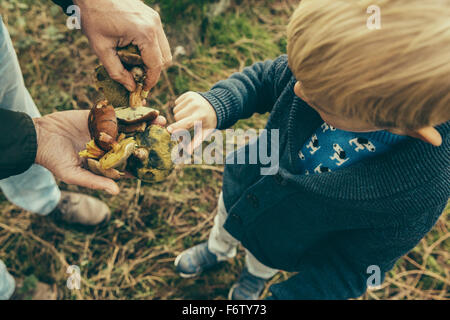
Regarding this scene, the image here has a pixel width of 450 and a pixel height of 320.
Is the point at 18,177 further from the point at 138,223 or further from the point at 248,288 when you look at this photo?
the point at 248,288

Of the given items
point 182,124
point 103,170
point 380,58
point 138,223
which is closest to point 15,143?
point 103,170

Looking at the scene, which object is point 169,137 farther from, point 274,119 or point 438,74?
point 438,74

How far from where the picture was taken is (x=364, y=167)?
97cm

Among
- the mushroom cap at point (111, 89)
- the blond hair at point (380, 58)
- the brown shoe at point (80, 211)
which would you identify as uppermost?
the blond hair at point (380, 58)

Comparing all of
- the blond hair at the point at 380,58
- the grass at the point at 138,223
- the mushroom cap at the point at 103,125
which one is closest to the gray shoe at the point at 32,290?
the grass at the point at 138,223

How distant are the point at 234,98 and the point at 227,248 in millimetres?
1043

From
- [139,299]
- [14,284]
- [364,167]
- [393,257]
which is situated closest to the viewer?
→ [364,167]

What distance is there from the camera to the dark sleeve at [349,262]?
3.44ft

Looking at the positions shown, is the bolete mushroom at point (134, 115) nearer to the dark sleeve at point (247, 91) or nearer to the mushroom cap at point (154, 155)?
the mushroom cap at point (154, 155)

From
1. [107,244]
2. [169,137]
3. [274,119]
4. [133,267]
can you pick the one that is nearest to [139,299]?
[133,267]

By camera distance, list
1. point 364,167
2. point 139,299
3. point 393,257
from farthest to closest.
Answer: point 139,299
point 393,257
point 364,167

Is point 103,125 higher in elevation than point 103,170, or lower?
higher

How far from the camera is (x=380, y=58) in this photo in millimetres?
670
